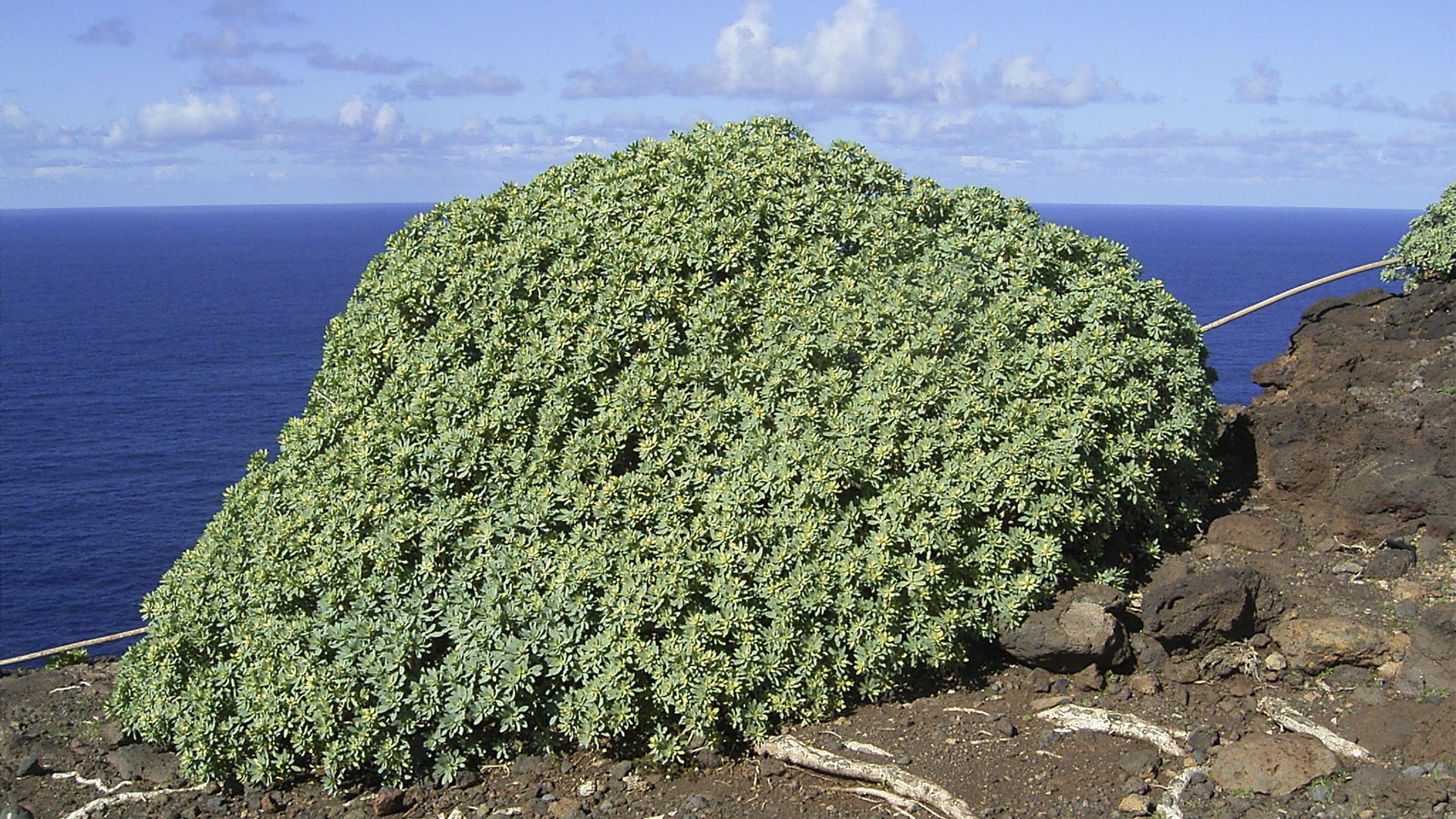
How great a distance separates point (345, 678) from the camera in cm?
865

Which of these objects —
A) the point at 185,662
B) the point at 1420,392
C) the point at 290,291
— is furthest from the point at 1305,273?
the point at 185,662

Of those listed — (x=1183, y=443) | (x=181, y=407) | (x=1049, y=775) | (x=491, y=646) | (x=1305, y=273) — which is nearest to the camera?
(x=1049, y=775)

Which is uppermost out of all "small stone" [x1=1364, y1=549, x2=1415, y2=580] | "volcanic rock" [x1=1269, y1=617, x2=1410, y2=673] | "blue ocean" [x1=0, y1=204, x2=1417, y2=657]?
"small stone" [x1=1364, y1=549, x2=1415, y2=580]

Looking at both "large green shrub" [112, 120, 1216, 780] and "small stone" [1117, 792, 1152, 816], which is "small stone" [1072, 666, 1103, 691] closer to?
"large green shrub" [112, 120, 1216, 780]

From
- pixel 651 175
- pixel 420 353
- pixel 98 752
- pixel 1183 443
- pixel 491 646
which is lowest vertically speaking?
pixel 98 752

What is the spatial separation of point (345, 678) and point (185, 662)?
2.08 meters

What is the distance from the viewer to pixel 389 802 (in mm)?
8492

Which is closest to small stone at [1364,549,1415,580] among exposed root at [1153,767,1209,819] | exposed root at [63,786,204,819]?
exposed root at [1153,767,1209,819]

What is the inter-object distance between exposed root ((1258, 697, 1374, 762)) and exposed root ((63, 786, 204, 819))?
27.3ft

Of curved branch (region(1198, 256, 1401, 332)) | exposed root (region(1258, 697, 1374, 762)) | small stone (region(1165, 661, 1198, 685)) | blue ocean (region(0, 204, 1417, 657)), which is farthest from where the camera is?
blue ocean (region(0, 204, 1417, 657))

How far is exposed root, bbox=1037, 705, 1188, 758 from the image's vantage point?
8031 mm

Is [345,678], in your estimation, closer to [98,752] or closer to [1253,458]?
[98,752]

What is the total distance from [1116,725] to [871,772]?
1827mm

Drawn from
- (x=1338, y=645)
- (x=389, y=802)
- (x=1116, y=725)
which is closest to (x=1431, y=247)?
(x=1338, y=645)
